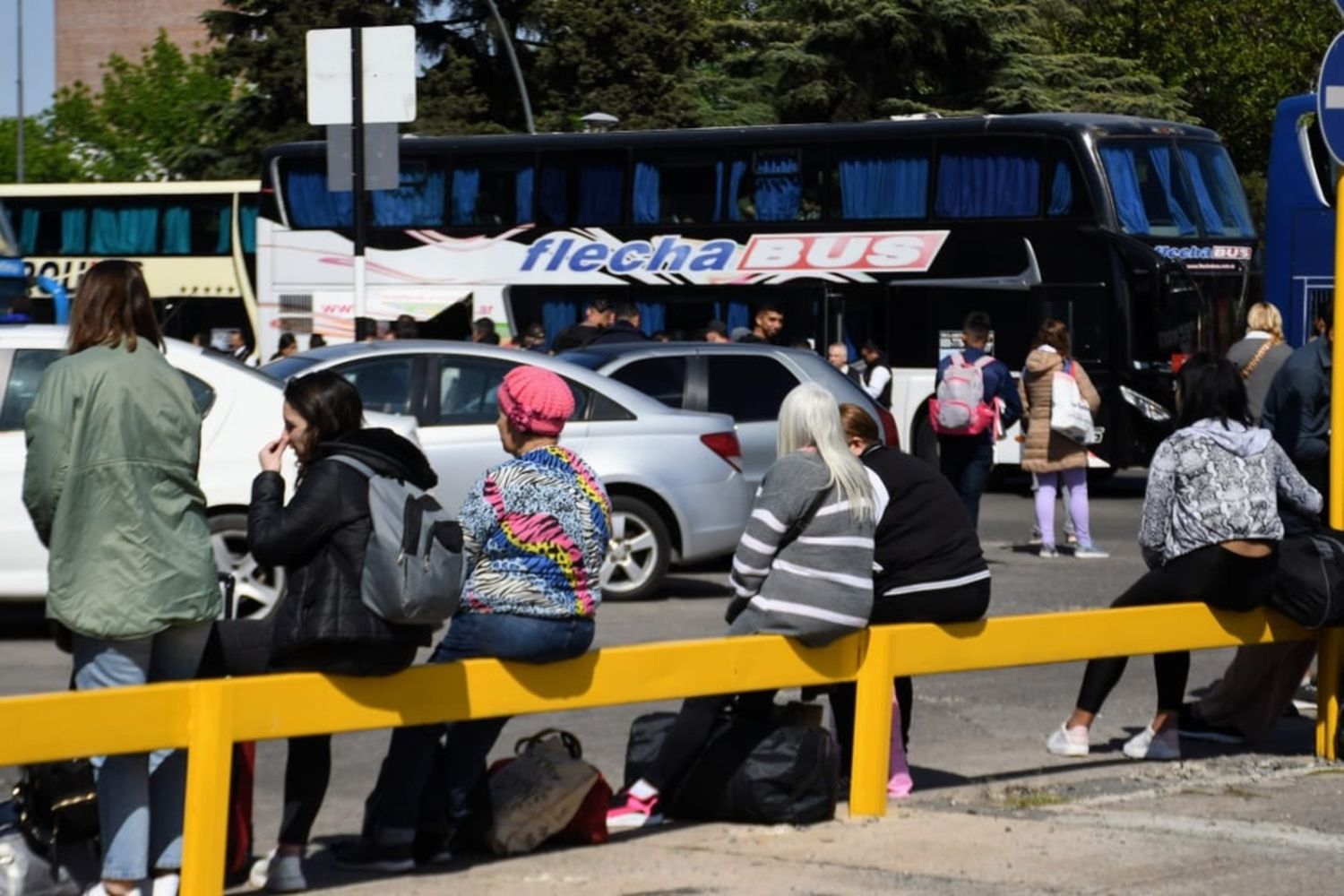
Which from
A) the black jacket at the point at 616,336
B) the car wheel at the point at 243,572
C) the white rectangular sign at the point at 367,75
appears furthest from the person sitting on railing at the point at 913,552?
the black jacket at the point at 616,336

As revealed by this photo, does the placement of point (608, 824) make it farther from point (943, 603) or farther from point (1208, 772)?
point (1208, 772)

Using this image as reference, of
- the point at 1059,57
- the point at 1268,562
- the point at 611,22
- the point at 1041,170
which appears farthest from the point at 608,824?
the point at 611,22

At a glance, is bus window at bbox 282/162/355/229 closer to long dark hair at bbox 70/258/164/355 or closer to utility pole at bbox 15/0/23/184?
long dark hair at bbox 70/258/164/355

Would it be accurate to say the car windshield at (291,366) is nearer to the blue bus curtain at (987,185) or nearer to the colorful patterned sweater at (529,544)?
the colorful patterned sweater at (529,544)

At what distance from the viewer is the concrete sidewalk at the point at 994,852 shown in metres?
6.59

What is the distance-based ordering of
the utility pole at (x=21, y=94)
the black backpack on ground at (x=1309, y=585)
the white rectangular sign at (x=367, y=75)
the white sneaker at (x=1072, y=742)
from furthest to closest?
the utility pole at (x=21, y=94) → the white rectangular sign at (x=367, y=75) → the white sneaker at (x=1072, y=742) → the black backpack on ground at (x=1309, y=585)

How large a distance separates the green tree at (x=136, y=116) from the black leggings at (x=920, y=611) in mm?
62330

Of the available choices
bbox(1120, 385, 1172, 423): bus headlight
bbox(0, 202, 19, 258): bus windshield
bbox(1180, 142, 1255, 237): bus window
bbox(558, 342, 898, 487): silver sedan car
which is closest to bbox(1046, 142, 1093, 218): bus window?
bbox(1180, 142, 1255, 237): bus window

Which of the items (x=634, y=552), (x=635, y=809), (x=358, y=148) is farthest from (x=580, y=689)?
(x=358, y=148)

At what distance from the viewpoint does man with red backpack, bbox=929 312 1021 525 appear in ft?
54.3

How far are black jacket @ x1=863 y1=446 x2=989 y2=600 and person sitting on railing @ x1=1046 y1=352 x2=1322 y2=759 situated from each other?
93 centimetres

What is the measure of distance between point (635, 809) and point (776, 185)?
68.9 ft

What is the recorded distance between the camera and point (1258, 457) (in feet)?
28.5

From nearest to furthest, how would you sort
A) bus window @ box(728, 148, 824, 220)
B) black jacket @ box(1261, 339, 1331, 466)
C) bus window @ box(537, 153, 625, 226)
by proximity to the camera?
black jacket @ box(1261, 339, 1331, 466)
bus window @ box(728, 148, 824, 220)
bus window @ box(537, 153, 625, 226)
